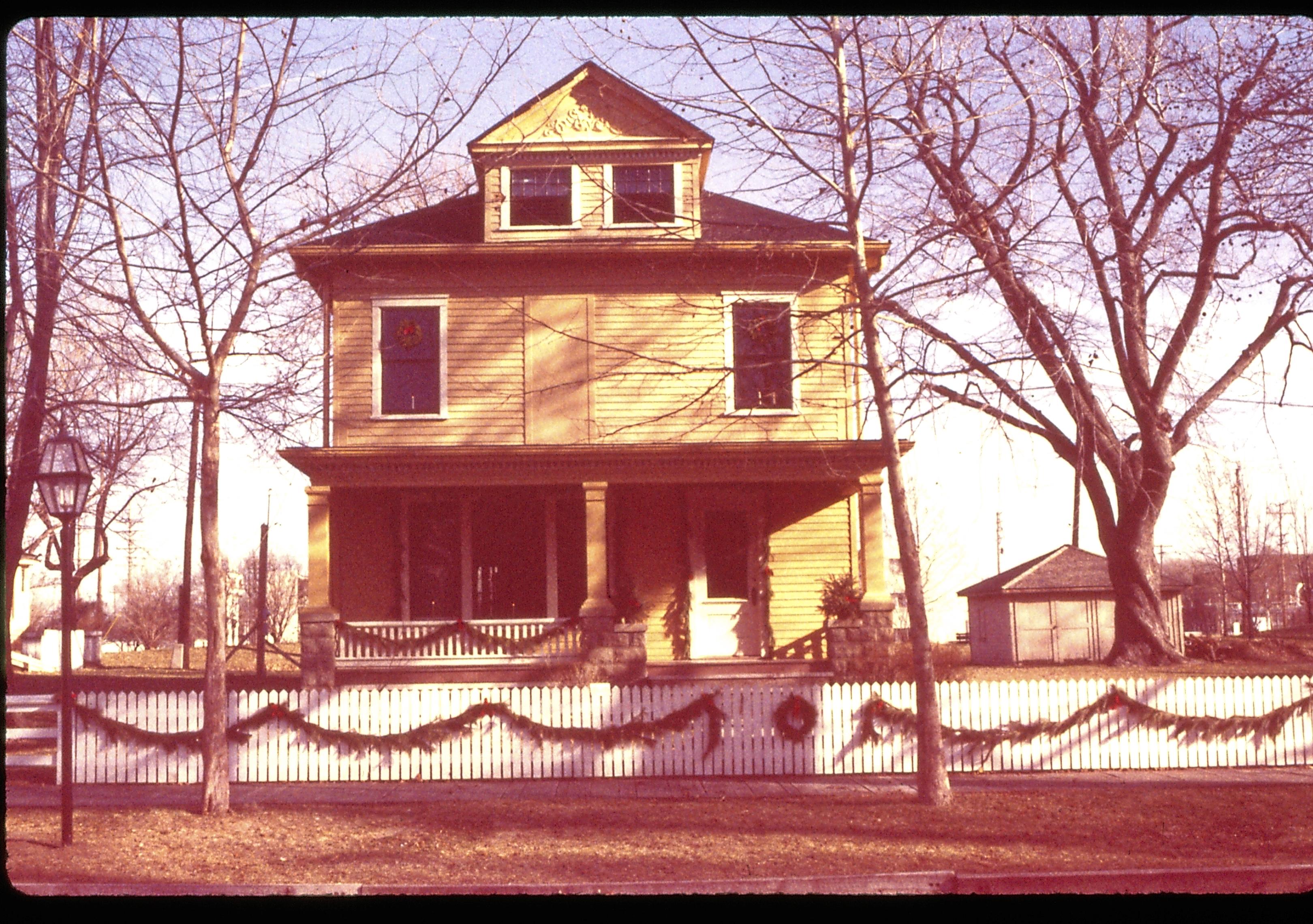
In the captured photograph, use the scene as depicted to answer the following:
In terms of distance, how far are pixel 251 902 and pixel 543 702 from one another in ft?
19.6

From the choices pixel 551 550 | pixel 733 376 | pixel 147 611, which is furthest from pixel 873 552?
pixel 147 611

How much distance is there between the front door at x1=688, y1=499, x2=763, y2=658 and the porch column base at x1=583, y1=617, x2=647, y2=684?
7.66ft

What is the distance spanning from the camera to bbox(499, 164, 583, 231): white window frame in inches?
Result: 791

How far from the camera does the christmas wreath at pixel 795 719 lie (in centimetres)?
1383

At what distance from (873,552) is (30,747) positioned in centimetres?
1184

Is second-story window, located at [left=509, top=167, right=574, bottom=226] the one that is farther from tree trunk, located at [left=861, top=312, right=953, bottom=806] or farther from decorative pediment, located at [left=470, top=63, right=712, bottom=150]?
tree trunk, located at [left=861, top=312, right=953, bottom=806]

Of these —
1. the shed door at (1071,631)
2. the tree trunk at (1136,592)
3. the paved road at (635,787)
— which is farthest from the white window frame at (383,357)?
the shed door at (1071,631)

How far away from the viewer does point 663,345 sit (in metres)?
20.2

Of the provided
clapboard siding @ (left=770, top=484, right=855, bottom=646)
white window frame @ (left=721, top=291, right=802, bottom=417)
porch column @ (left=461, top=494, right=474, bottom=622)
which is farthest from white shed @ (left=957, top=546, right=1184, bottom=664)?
porch column @ (left=461, top=494, right=474, bottom=622)

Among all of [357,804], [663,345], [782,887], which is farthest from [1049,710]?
[663,345]

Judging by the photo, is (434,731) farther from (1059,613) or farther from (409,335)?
(1059,613)

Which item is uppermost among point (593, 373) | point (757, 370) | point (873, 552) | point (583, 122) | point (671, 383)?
point (583, 122)

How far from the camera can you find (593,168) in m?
20.5

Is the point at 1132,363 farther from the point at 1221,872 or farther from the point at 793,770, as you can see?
the point at 1221,872
